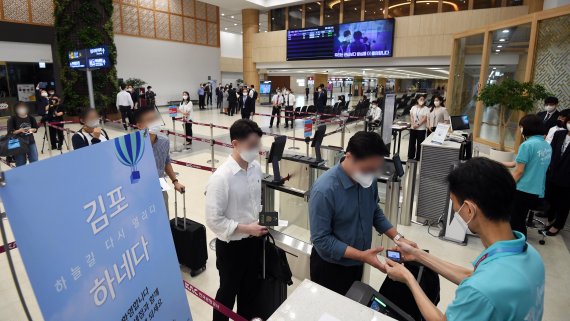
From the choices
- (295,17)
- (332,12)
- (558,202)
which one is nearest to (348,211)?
(558,202)

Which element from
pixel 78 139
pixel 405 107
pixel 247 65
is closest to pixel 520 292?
pixel 78 139

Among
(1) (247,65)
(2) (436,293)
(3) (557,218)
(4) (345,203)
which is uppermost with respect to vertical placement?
(1) (247,65)

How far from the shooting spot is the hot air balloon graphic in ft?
4.13

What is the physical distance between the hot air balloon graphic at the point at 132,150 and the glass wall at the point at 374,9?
16767mm

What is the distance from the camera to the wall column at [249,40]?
19.1 m

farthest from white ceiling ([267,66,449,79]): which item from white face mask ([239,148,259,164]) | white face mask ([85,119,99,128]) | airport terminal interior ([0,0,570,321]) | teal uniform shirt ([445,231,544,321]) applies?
teal uniform shirt ([445,231,544,321])

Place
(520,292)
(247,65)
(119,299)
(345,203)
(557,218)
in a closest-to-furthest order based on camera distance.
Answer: (520,292) < (119,299) < (345,203) < (557,218) < (247,65)

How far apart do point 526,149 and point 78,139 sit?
4.60 meters

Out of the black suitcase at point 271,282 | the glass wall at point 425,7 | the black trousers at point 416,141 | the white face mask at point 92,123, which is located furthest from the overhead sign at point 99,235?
the glass wall at point 425,7

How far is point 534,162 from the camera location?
3377 millimetres

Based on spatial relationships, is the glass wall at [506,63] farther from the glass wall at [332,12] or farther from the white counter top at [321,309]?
the glass wall at [332,12]

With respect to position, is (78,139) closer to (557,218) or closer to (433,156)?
(433,156)

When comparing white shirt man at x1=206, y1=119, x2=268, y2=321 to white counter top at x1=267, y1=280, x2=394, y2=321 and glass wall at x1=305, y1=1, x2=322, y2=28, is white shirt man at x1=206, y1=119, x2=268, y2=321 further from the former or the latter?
glass wall at x1=305, y1=1, x2=322, y2=28

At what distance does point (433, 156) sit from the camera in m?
4.35
